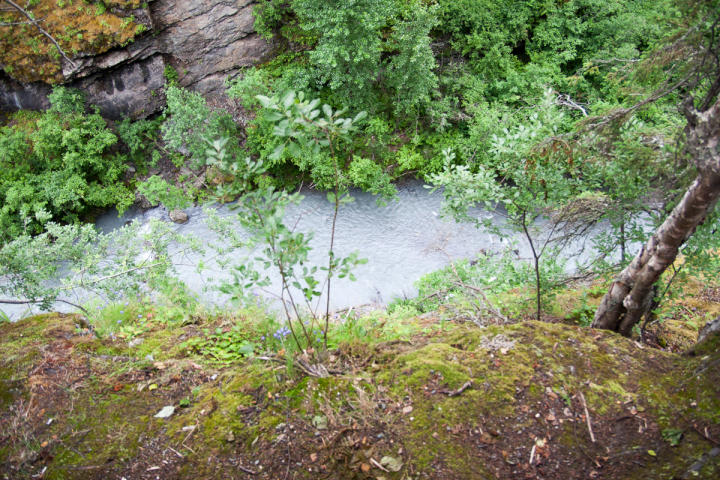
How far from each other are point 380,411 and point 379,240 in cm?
895

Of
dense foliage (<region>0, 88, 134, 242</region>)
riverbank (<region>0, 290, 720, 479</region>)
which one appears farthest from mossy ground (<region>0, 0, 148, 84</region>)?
riverbank (<region>0, 290, 720, 479</region>)

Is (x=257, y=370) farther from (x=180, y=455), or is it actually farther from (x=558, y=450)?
(x=558, y=450)

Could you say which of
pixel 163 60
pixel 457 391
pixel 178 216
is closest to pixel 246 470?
pixel 457 391

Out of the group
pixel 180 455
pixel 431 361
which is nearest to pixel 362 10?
pixel 431 361

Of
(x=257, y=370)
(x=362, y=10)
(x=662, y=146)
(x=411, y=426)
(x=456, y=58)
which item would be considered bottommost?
(x=411, y=426)

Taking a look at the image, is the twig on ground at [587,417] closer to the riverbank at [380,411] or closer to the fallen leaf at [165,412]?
the riverbank at [380,411]

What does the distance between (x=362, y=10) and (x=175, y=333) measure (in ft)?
29.4

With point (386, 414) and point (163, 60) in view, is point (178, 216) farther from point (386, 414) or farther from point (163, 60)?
point (386, 414)

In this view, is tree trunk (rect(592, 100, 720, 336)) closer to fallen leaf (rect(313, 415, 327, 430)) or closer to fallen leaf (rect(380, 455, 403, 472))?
fallen leaf (rect(380, 455, 403, 472))

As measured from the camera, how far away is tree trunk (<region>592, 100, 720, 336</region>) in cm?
230

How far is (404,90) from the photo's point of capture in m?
11.4

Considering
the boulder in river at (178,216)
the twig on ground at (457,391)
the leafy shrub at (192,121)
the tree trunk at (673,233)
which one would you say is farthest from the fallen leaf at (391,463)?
the boulder in river at (178,216)

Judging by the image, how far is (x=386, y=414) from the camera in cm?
234

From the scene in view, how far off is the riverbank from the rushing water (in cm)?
673
